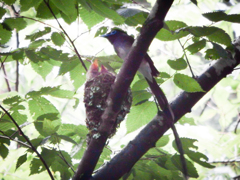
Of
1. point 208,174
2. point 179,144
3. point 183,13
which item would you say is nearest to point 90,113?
point 179,144

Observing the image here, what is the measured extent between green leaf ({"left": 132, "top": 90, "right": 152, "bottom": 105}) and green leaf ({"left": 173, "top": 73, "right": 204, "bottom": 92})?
1.55 feet

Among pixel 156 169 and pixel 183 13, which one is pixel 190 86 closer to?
pixel 156 169

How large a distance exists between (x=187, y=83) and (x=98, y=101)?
3.22 ft

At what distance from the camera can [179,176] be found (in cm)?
242

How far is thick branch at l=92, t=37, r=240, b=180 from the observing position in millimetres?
2387

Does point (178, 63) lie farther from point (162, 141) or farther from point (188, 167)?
point (188, 167)

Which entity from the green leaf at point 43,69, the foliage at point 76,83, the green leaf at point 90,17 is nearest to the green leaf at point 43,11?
the foliage at point 76,83

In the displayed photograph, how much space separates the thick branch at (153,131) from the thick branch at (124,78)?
232mm

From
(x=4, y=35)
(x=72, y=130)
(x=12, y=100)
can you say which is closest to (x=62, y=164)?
(x=72, y=130)

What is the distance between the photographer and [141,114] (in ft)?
8.90

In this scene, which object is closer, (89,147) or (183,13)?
(89,147)

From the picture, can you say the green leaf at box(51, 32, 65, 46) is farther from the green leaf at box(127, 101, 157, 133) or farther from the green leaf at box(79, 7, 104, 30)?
the green leaf at box(127, 101, 157, 133)

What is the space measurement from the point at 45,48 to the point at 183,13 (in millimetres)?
2494

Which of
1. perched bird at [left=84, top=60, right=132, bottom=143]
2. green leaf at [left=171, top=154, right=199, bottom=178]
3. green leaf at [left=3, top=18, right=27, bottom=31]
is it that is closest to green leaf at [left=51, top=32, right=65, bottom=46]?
green leaf at [left=3, top=18, right=27, bottom=31]
